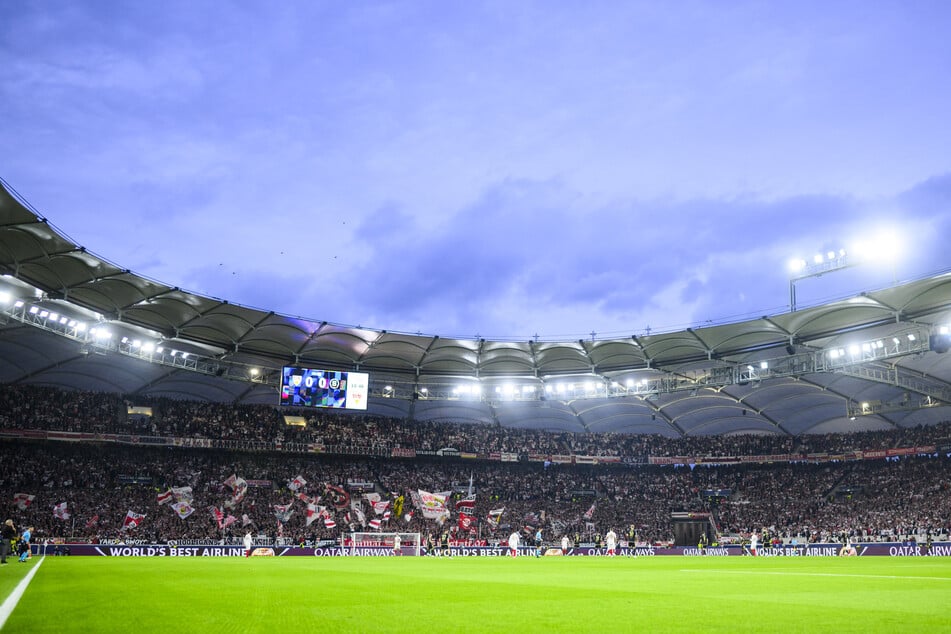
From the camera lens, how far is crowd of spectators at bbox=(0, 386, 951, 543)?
46.7m

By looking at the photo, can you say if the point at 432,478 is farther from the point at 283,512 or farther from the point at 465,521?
the point at 283,512

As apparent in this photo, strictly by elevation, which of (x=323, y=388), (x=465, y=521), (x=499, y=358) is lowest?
(x=465, y=521)

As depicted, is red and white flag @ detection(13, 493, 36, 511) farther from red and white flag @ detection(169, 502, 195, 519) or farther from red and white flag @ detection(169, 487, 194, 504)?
red and white flag @ detection(169, 487, 194, 504)

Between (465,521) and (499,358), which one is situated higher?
(499,358)

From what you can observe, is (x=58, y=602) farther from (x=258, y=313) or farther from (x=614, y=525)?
(x=614, y=525)

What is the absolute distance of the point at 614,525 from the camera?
58.0m

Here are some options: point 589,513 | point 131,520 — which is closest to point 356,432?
point 131,520

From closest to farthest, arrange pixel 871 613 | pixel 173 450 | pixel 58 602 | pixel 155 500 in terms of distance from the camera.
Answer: pixel 871 613 → pixel 58 602 → pixel 155 500 → pixel 173 450

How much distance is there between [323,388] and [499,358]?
524 inches

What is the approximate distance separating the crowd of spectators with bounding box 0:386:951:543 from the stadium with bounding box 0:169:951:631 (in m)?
0.19

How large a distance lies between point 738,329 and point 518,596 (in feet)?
120

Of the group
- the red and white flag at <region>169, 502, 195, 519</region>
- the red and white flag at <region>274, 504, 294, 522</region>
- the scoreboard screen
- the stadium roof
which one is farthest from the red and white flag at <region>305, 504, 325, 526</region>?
the stadium roof

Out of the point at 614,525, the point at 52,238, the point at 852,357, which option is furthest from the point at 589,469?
the point at 52,238

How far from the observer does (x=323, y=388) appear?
4825cm
